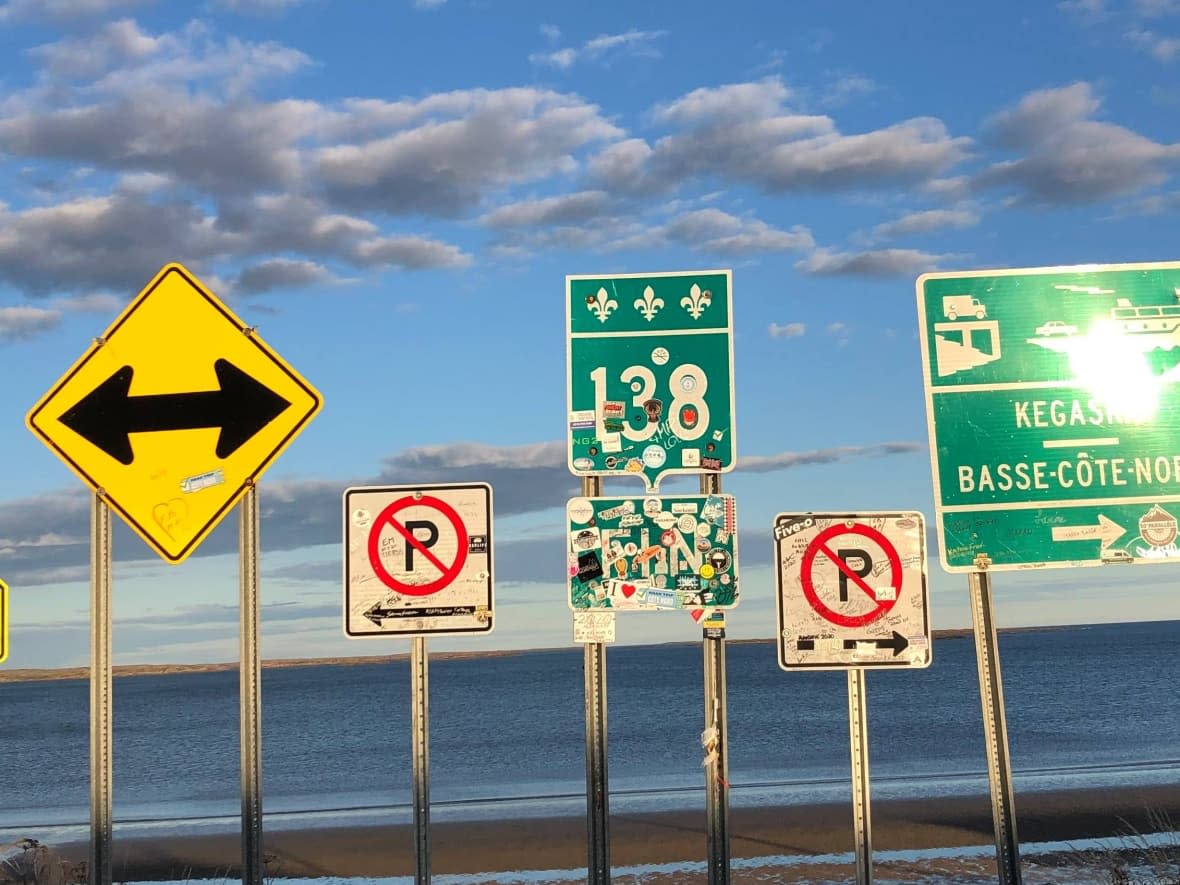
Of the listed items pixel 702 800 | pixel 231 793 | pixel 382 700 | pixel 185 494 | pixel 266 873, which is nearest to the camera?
pixel 185 494

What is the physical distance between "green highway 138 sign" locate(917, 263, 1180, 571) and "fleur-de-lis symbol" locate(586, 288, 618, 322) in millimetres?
1985

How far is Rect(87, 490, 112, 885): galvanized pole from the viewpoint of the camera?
680 cm

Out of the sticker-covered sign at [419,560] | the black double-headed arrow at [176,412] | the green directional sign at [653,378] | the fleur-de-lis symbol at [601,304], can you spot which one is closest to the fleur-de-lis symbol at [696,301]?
the green directional sign at [653,378]

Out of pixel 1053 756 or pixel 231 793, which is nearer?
pixel 231 793

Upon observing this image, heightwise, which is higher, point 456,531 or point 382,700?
point 456,531

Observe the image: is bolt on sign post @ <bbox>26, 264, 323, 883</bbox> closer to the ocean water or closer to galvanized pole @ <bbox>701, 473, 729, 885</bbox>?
galvanized pole @ <bbox>701, 473, 729, 885</bbox>

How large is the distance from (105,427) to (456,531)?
78.0 inches

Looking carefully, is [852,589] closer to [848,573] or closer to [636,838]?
[848,573]

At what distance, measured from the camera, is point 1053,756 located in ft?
164

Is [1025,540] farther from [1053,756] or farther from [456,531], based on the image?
[1053,756]

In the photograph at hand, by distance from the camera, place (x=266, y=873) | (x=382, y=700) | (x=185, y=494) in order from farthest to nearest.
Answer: (x=382, y=700) → (x=266, y=873) → (x=185, y=494)

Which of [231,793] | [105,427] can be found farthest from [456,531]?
[231,793]

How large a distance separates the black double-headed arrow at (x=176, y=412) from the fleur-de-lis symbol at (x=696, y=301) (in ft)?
9.25

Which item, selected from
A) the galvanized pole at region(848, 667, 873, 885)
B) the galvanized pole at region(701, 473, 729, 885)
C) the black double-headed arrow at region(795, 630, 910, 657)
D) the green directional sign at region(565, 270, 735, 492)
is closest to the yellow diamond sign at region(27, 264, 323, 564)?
the green directional sign at region(565, 270, 735, 492)
